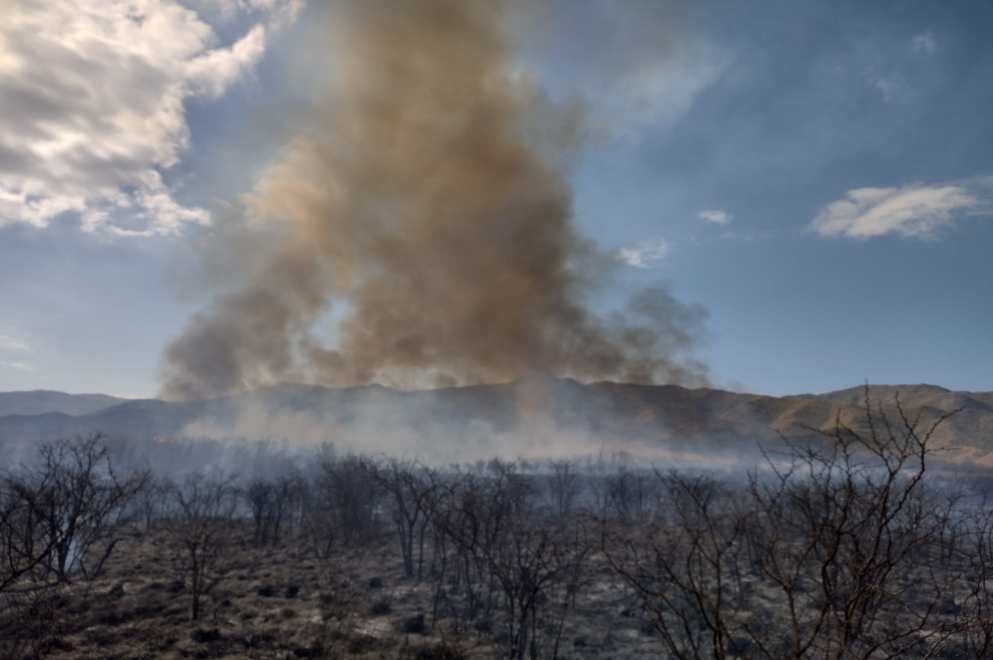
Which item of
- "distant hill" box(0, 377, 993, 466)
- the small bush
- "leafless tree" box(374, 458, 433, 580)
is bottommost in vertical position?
the small bush

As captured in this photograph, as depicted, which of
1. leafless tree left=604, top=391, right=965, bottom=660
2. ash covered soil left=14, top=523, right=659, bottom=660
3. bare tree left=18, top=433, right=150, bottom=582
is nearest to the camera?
leafless tree left=604, top=391, right=965, bottom=660

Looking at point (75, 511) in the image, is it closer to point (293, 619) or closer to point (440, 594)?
point (293, 619)

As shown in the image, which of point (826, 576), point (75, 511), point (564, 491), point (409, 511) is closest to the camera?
point (826, 576)

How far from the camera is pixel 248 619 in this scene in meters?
14.6

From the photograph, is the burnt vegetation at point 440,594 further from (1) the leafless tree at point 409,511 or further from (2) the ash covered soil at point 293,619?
(1) the leafless tree at point 409,511

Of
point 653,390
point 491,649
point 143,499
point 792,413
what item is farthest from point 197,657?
point 653,390

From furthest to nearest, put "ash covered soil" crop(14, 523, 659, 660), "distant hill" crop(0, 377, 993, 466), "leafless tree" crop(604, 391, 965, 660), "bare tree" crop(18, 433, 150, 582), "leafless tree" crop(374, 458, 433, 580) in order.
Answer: "distant hill" crop(0, 377, 993, 466) < "leafless tree" crop(374, 458, 433, 580) < "bare tree" crop(18, 433, 150, 582) < "ash covered soil" crop(14, 523, 659, 660) < "leafless tree" crop(604, 391, 965, 660)

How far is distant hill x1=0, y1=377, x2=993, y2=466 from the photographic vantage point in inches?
3157

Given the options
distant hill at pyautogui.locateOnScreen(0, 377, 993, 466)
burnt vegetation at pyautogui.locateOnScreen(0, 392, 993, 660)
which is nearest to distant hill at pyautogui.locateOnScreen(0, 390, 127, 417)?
distant hill at pyautogui.locateOnScreen(0, 377, 993, 466)

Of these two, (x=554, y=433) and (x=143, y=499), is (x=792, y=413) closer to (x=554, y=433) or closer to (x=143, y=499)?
(x=554, y=433)

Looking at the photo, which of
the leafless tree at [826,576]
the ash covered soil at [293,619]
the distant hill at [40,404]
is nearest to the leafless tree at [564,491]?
the leafless tree at [826,576]

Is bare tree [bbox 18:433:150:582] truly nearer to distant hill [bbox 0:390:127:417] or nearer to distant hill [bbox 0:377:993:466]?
distant hill [bbox 0:377:993:466]

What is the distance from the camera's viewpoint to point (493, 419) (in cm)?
9194

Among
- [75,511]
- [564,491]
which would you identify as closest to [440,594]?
[75,511]
